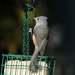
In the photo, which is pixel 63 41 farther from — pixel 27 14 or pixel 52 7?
pixel 27 14

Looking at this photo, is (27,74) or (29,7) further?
(29,7)

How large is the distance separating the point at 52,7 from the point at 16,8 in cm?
75

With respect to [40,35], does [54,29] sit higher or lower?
higher

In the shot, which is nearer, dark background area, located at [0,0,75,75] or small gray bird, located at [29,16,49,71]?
small gray bird, located at [29,16,49,71]

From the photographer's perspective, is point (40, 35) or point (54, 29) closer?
point (40, 35)

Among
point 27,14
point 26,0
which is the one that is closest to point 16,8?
point 26,0

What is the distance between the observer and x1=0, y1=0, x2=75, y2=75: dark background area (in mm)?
4430

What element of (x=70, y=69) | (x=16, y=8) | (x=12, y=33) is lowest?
(x=70, y=69)

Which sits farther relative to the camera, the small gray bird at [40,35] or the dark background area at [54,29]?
the dark background area at [54,29]

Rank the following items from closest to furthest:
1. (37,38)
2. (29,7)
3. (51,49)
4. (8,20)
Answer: (37,38) < (29,7) < (8,20) < (51,49)

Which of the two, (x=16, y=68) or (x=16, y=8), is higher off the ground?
(x=16, y=8)

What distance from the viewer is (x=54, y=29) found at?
4.74 meters

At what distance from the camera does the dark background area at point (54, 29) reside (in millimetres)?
4430

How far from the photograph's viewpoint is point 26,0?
4641 mm
